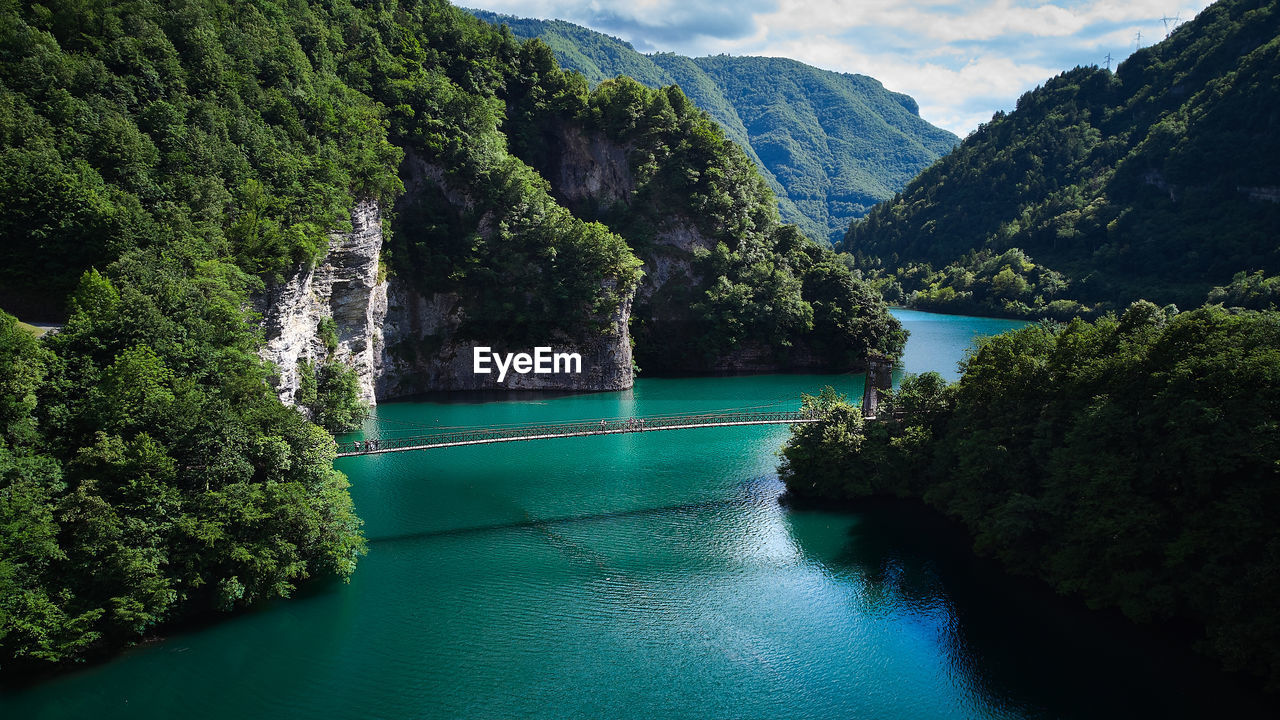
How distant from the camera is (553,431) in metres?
32.5

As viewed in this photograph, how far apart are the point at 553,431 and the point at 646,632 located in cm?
1392

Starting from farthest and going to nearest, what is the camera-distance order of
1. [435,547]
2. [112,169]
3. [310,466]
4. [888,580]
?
[112,169], [435,547], [888,580], [310,466]

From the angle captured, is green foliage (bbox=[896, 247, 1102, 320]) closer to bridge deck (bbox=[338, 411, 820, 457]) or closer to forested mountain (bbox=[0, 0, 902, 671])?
forested mountain (bbox=[0, 0, 902, 671])

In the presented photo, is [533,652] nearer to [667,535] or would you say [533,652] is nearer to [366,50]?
[667,535]

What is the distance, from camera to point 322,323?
126 feet

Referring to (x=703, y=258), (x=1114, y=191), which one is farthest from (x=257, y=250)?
(x=1114, y=191)

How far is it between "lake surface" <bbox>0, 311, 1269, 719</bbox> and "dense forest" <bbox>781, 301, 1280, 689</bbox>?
1.51 meters

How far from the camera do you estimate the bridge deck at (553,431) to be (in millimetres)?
27344

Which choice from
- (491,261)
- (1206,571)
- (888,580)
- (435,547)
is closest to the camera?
(1206,571)

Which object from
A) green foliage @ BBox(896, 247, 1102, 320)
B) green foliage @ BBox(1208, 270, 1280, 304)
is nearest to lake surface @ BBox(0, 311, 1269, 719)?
green foliage @ BBox(1208, 270, 1280, 304)

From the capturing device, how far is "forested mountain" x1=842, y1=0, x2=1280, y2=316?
245ft

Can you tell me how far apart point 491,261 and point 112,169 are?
24513 mm

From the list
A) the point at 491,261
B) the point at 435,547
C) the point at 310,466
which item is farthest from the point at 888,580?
the point at 491,261

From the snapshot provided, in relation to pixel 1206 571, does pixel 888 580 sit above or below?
below
